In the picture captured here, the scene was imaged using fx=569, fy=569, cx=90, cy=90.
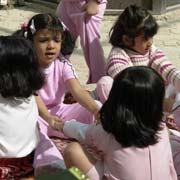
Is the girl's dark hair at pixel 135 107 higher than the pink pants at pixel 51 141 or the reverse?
higher

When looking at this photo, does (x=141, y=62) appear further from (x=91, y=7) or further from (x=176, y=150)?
(x=176, y=150)

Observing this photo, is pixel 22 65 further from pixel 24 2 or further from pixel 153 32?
pixel 24 2

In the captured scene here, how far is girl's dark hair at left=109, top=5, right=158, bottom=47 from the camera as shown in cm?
302

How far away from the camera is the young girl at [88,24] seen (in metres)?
3.53

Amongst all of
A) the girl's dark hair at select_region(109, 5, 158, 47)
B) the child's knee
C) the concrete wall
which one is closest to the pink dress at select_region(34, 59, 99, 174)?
the child's knee

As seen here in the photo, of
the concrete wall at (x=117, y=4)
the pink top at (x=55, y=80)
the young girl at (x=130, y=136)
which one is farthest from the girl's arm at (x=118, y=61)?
the concrete wall at (x=117, y=4)

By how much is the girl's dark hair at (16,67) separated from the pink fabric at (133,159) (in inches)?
14.7

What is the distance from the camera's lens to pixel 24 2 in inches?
239

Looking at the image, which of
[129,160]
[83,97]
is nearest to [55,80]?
[83,97]

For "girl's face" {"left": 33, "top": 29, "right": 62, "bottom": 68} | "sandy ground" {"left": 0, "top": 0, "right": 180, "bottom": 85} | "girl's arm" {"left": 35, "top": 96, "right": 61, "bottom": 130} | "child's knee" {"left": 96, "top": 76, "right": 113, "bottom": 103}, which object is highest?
"girl's face" {"left": 33, "top": 29, "right": 62, "bottom": 68}

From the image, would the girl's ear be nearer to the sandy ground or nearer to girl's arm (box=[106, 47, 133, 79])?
girl's arm (box=[106, 47, 133, 79])

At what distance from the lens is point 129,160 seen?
2045mm

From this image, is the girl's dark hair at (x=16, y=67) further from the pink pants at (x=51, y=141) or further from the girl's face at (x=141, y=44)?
the girl's face at (x=141, y=44)

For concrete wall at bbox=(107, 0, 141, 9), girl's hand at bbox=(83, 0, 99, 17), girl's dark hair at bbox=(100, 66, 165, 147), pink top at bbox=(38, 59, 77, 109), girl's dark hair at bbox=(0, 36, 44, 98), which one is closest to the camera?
girl's dark hair at bbox=(100, 66, 165, 147)
